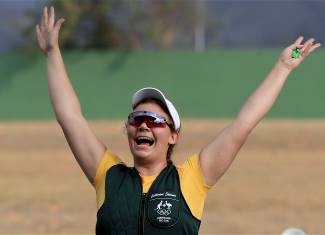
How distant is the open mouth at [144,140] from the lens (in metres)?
3.14

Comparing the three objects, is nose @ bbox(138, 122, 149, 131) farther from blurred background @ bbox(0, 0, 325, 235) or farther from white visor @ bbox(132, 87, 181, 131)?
blurred background @ bbox(0, 0, 325, 235)

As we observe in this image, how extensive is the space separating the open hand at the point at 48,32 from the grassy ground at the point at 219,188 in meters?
5.40

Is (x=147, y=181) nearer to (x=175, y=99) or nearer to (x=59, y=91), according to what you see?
(x=59, y=91)

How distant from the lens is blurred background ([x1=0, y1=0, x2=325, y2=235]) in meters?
10.2

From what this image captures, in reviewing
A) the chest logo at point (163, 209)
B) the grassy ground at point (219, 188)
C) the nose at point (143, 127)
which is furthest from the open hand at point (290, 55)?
the grassy ground at point (219, 188)

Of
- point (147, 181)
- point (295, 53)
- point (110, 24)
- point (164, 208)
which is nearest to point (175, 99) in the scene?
point (110, 24)

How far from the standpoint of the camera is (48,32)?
344cm

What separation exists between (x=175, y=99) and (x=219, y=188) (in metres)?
16.8

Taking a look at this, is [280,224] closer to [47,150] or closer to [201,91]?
[47,150]

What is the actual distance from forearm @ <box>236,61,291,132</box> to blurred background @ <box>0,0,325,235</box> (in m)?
5.56

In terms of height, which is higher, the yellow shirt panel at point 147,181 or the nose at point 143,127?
the nose at point 143,127

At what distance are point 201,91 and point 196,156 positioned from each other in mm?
25131

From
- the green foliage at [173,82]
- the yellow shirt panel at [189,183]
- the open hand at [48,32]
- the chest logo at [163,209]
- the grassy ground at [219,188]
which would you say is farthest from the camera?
the green foliage at [173,82]

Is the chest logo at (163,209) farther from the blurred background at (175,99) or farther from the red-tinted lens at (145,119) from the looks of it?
the blurred background at (175,99)
